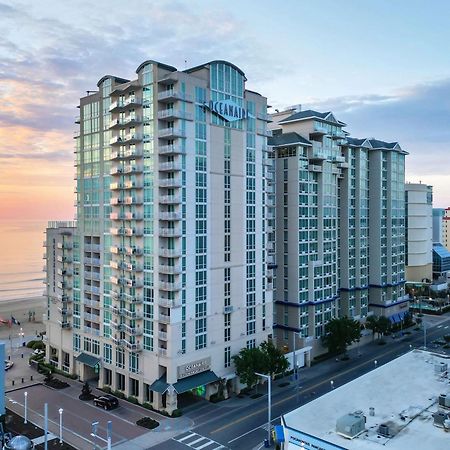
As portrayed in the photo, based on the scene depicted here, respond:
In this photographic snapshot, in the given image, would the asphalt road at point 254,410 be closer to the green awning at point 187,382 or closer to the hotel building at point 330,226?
the green awning at point 187,382

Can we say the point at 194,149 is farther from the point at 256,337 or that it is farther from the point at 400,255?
the point at 400,255

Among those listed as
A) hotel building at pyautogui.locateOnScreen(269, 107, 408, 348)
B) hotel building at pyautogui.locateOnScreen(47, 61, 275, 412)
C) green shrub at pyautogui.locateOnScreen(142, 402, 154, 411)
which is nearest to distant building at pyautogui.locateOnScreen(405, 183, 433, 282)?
hotel building at pyautogui.locateOnScreen(269, 107, 408, 348)

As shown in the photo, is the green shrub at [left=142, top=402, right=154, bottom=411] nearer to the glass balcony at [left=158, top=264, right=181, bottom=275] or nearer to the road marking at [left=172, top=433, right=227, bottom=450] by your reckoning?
the road marking at [left=172, top=433, right=227, bottom=450]

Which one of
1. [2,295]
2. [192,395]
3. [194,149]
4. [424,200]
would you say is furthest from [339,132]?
[2,295]

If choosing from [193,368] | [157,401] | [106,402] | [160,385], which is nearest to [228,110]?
[193,368]

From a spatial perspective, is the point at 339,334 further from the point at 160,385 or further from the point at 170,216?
the point at 170,216

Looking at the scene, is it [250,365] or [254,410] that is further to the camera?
[250,365]
